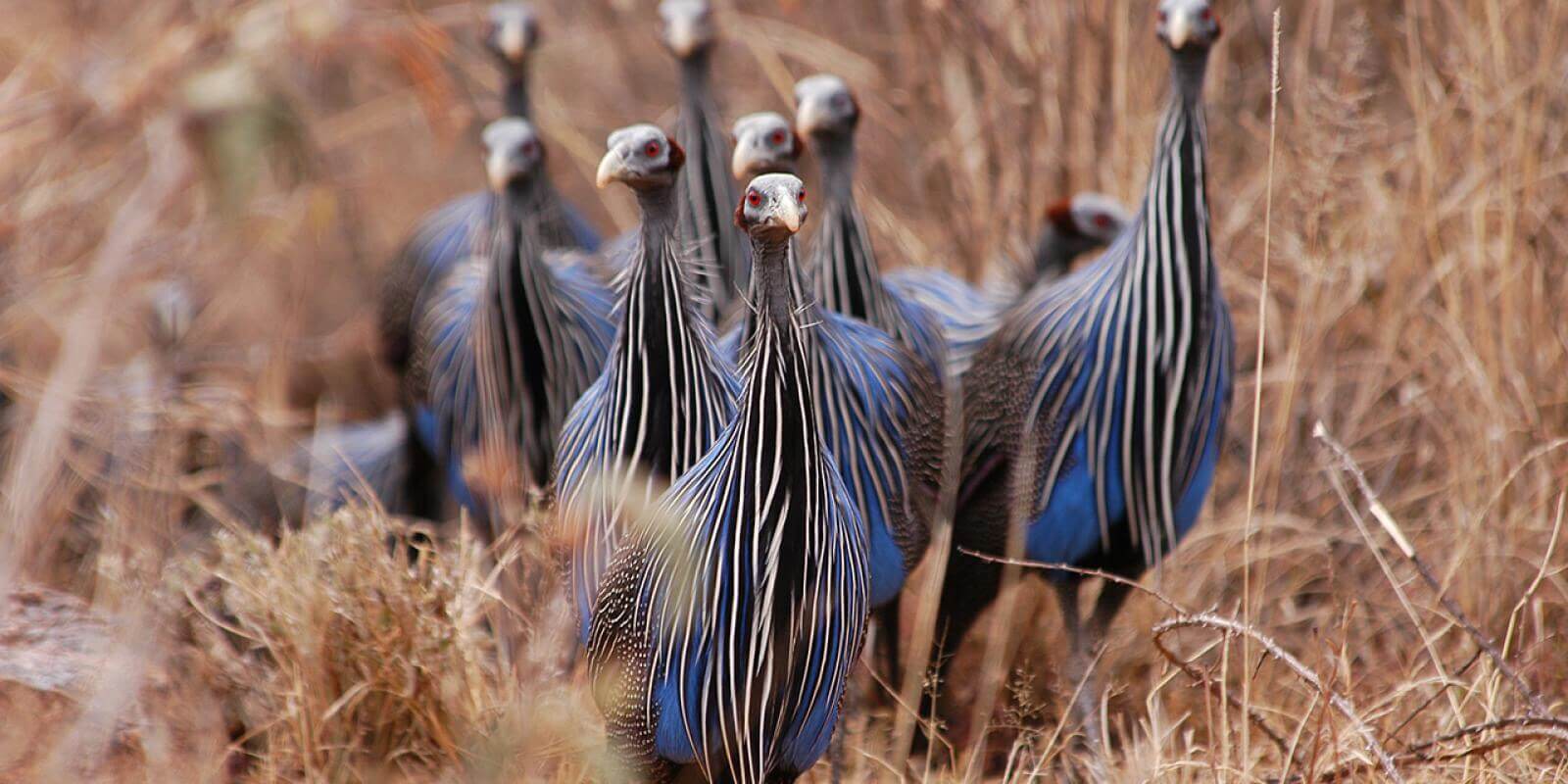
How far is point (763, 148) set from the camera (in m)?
3.23

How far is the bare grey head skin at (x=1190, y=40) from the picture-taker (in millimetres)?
3283

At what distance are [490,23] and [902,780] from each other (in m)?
2.80

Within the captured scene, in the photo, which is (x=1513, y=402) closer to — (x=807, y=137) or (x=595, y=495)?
(x=807, y=137)

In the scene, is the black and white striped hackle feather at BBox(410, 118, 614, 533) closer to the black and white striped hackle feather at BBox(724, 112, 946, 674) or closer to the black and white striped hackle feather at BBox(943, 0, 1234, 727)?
the black and white striped hackle feather at BBox(724, 112, 946, 674)

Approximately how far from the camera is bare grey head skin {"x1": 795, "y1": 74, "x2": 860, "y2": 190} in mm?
3572

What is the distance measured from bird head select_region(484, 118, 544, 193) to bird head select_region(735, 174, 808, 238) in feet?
4.61

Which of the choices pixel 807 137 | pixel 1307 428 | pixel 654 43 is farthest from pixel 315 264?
pixel 1307 428

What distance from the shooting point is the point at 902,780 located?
290 cm

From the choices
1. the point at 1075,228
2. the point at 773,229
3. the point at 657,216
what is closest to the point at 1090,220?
the point at 1075,228

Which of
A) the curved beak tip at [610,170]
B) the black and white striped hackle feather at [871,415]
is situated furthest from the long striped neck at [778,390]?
the black and white striped hackle feather at [871,415]

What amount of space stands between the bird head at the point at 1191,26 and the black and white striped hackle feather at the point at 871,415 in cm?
79

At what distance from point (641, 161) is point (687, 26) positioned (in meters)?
1.35

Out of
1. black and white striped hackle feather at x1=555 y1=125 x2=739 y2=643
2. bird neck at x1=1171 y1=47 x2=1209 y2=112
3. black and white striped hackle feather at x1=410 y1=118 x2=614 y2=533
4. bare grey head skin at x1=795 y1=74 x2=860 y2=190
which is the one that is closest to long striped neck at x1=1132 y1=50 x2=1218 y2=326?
bird neck at x1=1171 y1=47 x2=1209 y2=112

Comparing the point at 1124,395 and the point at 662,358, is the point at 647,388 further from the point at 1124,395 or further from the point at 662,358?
the point at 1124,395
